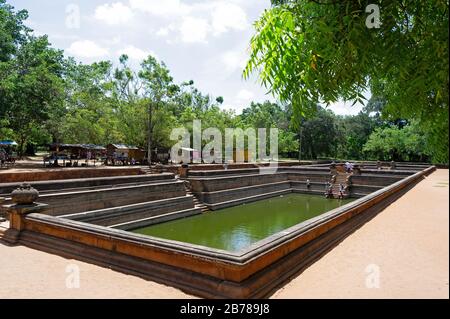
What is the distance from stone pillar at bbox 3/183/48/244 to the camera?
946cm

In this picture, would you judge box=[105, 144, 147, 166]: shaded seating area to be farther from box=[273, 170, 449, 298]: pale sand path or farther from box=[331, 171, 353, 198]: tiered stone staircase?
box=[273, 170, 449, 298]: pale sand path

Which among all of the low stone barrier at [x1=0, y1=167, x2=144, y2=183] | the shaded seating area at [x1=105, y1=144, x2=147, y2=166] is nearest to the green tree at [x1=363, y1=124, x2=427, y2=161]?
the shaded seating area at [x1=105, y1=144, x2=147, y2=166]

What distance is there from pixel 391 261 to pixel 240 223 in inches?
537

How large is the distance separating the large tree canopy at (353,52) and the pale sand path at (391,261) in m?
0.81

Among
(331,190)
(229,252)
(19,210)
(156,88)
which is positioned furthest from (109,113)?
(229,252)

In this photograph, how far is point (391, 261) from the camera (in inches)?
185

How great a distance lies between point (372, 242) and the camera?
25.5 feet

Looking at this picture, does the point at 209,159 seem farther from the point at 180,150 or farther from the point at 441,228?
the point at 441,228

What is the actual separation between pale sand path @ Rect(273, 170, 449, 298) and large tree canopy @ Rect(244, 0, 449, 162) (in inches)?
32.1

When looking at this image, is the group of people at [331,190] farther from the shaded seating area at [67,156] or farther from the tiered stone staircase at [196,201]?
the shaded seating area at [67,156]

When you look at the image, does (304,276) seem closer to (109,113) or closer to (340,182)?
(340,182)

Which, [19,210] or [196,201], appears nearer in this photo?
[19,210]

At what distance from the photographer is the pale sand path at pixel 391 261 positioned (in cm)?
179
